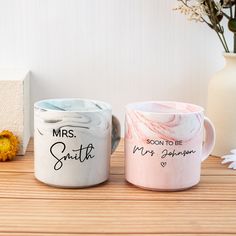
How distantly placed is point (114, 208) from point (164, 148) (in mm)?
107

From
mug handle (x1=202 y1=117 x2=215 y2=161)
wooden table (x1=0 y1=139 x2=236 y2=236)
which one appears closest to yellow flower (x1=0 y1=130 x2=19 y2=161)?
wooden table (x1=0 y1=139 x2=236 y2=236)

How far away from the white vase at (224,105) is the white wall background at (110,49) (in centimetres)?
12

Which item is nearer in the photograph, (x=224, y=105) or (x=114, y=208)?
(x=114, y=208)

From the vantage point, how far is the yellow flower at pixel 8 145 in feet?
2.49

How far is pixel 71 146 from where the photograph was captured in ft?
2.03

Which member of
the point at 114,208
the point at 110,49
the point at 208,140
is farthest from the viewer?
the point at 110,49

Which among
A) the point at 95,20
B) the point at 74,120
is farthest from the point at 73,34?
the point at 74,120

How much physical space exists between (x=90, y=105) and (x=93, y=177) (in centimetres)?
13

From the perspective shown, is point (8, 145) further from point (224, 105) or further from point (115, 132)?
point (224, 105)

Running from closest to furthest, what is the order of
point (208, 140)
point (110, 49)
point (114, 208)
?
point (114, 208) → point (208, 140) → point (110, 49)

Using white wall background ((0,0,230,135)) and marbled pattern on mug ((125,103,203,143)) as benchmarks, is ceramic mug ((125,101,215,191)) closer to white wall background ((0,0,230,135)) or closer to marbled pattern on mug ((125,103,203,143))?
marbled pattern on mug ((125,103,203,143))

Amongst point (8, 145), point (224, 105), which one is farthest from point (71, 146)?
point (224, 105)

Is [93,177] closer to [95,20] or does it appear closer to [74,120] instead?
[74,120]

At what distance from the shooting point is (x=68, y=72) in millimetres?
917
